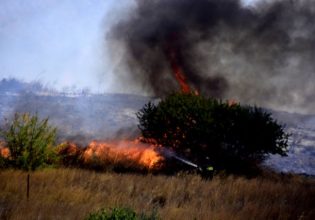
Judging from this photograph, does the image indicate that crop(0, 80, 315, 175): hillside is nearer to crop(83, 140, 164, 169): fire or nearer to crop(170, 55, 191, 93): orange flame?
crop(83, 140, 164, 169): fire

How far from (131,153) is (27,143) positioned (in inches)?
583

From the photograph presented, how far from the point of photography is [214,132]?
99.5 ft

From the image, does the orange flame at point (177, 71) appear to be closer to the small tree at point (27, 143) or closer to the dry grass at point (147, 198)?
the dry grass at point (147, 198)

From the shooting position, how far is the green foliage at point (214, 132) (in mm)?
30141

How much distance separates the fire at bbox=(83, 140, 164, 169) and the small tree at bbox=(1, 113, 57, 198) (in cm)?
955

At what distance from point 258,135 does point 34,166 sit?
58.2ft

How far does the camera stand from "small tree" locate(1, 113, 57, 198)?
17.5 metres

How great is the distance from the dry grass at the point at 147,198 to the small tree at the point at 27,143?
0.77m

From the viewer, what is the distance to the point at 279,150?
1186 inches

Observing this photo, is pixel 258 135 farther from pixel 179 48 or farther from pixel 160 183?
pixel 179 48

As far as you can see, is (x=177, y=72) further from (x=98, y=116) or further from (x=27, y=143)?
(x=27, y=143)

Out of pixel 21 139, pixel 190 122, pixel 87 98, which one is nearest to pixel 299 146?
pixel 190 122

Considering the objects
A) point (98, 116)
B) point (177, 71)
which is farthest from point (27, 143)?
point (98, 116)

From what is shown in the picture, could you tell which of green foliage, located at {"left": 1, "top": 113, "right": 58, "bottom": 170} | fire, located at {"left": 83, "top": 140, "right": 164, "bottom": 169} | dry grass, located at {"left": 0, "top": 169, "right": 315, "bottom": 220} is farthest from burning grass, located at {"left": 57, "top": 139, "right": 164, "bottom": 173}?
dry grass, located at {"left": 0, "top": 169, "right": 315, "bottom": 220}
